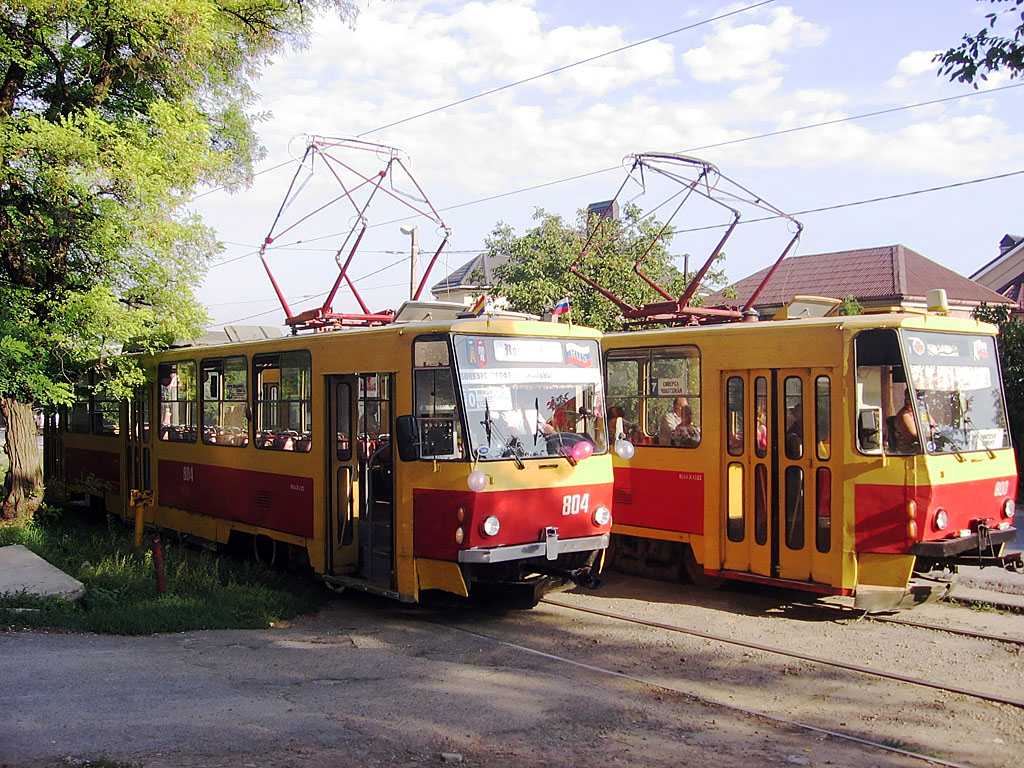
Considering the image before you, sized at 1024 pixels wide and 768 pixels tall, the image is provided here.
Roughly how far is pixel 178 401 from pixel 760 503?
816 centimetres

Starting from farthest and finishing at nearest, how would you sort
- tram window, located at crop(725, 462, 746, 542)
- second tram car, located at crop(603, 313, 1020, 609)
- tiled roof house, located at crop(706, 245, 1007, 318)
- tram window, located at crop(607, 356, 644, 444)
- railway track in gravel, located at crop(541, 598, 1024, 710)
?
tiled roof house, located at crop(706, 245, 1007, 318) < tram window, located at crop(607, 356, 644, 444) < tram window, located at crop(725, 462, 746, 542) < second tram car, located at crop(603, 313, 1020, 609) < railway track in gravel, located at crop(541, 598, 1024, 710)

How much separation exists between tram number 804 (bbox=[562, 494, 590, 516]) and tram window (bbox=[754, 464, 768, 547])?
6.10 ft

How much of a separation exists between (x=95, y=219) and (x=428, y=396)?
20.6 feet

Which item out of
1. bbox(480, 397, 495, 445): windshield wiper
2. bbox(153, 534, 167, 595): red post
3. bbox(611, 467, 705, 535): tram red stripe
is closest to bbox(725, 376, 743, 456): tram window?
bbox(611, 467, 705, 535): tram red stripe

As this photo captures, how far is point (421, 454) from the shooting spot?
9.21 meters

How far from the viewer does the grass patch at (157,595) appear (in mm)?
9492

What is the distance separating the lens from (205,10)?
13.2 m

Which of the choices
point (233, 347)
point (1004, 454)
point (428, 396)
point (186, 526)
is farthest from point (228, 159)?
point (1004, 454)

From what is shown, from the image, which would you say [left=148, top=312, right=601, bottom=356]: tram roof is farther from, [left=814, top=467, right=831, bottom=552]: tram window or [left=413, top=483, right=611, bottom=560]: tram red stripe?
[left=814, top=467, right=831, bottom=552]: tram window

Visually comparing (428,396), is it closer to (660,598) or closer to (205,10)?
(660,598)

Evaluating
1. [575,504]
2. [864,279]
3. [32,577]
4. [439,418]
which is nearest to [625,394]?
[575,504]

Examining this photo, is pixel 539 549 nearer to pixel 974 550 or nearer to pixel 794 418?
pixel 794 418

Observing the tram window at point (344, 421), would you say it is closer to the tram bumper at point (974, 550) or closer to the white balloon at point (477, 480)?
the white balloon at point (477, 480)

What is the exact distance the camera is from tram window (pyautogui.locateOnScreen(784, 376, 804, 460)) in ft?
32.6
